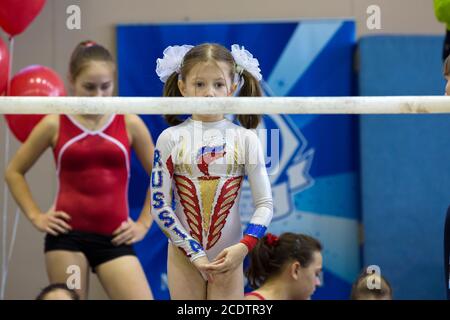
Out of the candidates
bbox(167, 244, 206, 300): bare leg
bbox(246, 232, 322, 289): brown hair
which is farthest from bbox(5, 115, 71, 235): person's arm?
bbox(167, 244, 206, 300): bare leg

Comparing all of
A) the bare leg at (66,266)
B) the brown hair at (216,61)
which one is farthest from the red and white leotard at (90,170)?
the brown hair at (216,61)

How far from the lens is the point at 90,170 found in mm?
2865

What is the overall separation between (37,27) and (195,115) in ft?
7.52

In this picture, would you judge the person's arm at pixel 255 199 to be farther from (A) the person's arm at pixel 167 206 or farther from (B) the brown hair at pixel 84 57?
(B) the brown hair at pixel 84 57

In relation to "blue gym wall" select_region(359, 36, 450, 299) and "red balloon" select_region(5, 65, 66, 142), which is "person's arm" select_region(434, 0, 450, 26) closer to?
"blue gym wall" select_region(359, 36, 450, 299)

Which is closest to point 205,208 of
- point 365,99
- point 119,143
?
point 365,99

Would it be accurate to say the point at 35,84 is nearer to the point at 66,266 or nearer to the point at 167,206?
the point at 66,266

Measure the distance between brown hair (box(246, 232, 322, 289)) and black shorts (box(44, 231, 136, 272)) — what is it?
1.87ft

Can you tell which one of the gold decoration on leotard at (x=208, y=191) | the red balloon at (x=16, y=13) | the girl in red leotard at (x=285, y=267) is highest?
the red balloon at (x=16, y=13)

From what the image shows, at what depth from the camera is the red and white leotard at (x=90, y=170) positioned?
2.85 metres

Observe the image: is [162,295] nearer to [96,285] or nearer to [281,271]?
[96,285]

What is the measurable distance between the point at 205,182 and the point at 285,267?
61 centimetres

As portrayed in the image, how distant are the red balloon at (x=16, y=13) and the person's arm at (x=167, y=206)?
1513 millimetres

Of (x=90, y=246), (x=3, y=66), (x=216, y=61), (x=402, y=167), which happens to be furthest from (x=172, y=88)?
(x=402, y=167)
